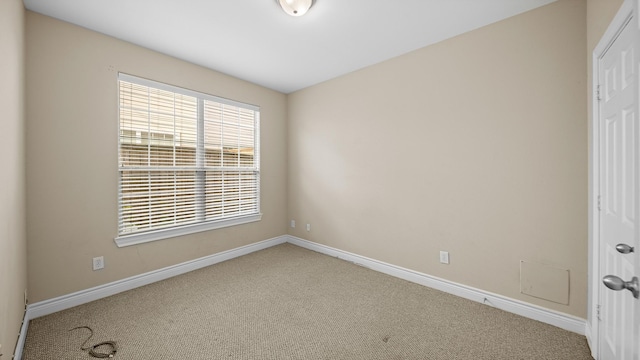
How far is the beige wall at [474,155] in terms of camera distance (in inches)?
78.9

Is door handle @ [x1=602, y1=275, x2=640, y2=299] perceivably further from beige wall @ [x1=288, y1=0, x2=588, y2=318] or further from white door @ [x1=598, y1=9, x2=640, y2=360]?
beige wall @ [x1=288, y1=0, x2=588, y2=318]

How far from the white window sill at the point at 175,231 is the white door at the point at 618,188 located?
3.64 m

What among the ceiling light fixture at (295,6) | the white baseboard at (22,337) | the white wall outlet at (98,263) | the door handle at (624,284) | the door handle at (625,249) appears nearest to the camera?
the door handle at (624,284)

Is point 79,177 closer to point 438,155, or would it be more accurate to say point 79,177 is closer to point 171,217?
point 171,217

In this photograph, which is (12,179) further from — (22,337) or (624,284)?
(624,284)

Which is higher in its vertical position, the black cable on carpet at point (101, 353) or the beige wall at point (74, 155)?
the beige wall at point (74, 155)

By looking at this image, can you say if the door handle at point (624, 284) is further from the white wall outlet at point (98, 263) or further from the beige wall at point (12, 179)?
the white wall outlet at point (98, 263)

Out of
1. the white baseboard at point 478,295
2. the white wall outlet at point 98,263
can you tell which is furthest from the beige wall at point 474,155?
the white wall outlet at point 98,263

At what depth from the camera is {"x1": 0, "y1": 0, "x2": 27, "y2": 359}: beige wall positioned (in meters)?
1.47

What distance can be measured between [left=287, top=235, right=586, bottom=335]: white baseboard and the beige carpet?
74 millimetres

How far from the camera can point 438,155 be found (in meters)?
2.70

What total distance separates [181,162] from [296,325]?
2351 mm

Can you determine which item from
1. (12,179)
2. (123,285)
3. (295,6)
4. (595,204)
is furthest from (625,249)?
(123,285)

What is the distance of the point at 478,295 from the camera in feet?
8.03
